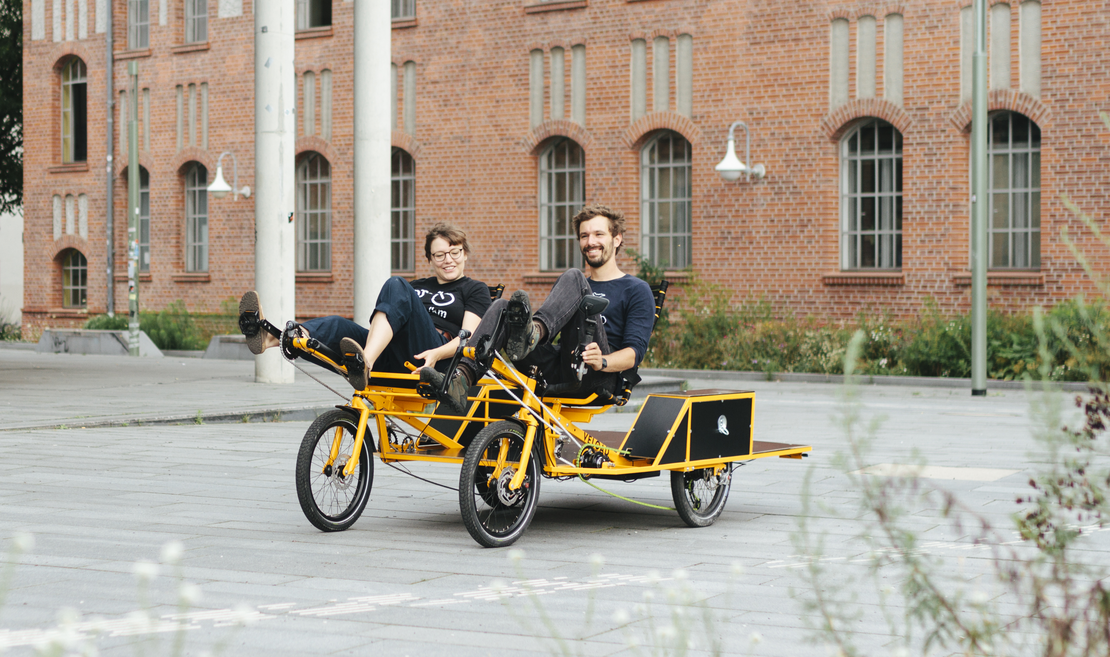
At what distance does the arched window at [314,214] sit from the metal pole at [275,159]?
33.6ft

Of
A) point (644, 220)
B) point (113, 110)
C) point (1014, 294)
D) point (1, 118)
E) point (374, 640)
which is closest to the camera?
point (374, 640)

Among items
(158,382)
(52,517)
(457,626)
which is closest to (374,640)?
(457,626)

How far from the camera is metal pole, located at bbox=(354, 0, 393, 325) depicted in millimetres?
15984

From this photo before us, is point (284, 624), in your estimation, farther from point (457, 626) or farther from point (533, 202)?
point (533, 202)

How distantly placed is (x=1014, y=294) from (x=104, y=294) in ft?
63.4

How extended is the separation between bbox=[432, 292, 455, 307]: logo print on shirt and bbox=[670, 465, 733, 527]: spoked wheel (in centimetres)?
177

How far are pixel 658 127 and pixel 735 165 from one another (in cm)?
214

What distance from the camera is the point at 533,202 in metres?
23.8

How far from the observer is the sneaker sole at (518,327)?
19.7 feet

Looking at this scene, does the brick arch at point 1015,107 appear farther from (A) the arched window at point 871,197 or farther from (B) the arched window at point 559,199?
(B) the arched window at point 559,199

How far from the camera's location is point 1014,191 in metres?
19.5

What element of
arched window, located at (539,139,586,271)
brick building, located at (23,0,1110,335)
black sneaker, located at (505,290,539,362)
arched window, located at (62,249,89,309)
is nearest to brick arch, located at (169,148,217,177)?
brick building, located at (23,0,1110,335)

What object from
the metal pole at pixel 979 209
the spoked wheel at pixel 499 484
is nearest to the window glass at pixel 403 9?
the metal pole at pixel 979 209

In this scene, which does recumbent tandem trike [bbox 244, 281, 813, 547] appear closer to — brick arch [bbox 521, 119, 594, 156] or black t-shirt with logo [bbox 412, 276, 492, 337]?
black t-shirt with logo [bbox 412, 276, 492, 337]
